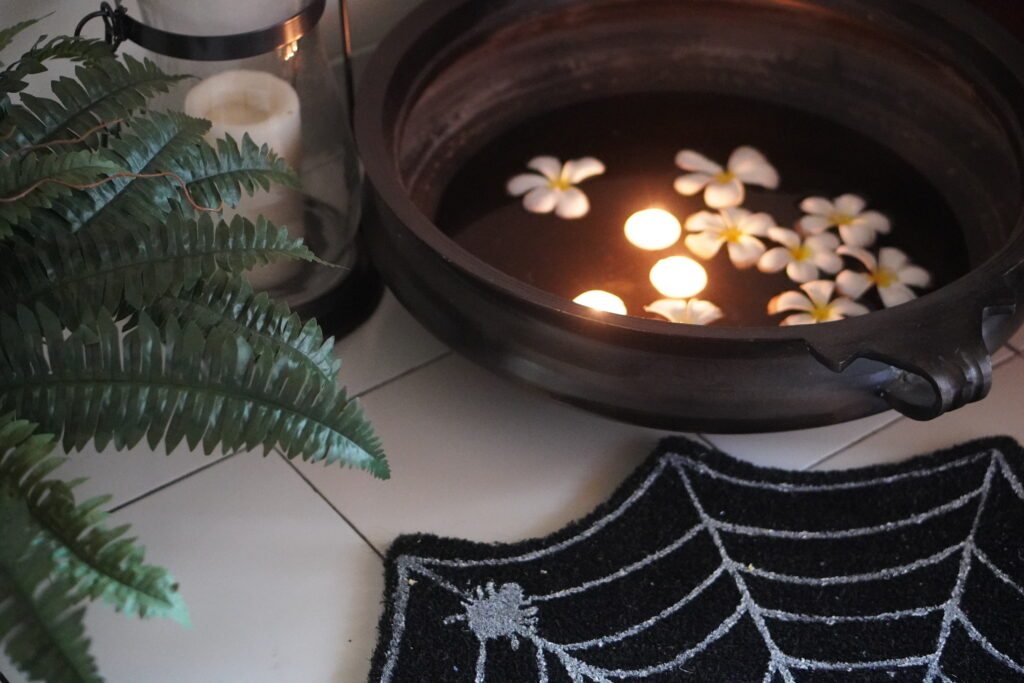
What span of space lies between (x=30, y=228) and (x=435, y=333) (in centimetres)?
36

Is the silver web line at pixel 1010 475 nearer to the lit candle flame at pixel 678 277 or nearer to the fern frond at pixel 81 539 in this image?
the lit candle flame at pixel 678 277

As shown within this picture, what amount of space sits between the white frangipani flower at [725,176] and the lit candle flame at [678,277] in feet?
0.33

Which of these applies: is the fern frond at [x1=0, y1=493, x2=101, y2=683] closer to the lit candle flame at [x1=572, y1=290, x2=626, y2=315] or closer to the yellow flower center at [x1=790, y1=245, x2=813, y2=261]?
the lit candle flame at [x1=572, y1=290, x2=626, y2=315]

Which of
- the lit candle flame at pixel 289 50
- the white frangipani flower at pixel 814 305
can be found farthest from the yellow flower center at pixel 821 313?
the lit candle flame at pixel 289 50

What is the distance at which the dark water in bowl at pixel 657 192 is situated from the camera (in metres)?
1.10

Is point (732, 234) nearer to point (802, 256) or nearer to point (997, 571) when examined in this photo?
point (802, 256)

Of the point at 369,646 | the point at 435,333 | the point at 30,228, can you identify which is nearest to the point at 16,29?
the point at 30,228

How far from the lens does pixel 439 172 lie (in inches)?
45.6

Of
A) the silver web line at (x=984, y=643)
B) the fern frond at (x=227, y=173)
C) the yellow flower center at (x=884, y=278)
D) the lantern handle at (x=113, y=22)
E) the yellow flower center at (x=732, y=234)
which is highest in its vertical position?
the yellow flower center at (x=732, y=234)

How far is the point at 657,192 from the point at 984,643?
547 mm

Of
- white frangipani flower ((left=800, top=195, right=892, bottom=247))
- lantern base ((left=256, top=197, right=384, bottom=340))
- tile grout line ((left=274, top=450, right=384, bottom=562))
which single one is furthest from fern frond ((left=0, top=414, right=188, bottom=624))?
white frangipani flower ((left=800, top=195, right=892, bottom=247))

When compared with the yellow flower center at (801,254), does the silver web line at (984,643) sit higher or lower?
lower

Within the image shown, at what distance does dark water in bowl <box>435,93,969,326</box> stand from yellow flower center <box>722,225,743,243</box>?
0.07ft

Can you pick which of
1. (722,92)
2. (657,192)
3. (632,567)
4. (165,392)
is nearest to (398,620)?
(632,567)
